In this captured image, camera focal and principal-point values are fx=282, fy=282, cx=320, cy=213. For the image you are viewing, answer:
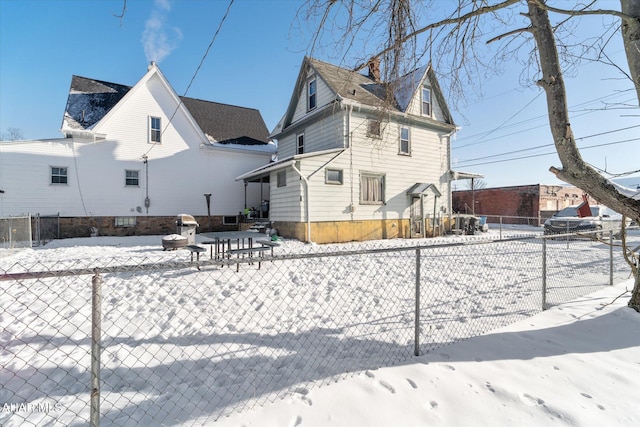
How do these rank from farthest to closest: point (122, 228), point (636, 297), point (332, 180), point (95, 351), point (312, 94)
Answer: point (312, 94) → point (122, 228) → point (332, 180) → point (636, 297) → point (95, 351)

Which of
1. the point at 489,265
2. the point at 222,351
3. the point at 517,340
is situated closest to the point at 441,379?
the point at 517,340

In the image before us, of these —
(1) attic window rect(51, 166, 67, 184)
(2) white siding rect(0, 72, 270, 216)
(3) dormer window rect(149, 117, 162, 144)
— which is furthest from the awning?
(1) attic window rect(51, 166, 67, 184)

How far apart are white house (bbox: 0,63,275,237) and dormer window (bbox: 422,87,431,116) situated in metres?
10.2

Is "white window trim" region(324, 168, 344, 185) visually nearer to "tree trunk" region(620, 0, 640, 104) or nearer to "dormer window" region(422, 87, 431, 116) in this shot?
"dormer window" region(422, 87, 431, 116)

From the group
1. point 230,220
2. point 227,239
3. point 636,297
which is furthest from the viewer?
point 230,220

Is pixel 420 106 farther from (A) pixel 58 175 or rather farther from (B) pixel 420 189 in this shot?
(A) pixel 58 175

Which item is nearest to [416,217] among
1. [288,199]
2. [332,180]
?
[332,180]

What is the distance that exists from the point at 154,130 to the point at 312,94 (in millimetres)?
9110

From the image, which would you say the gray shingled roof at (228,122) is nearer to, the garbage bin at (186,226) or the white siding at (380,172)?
the white siding at (380,172)

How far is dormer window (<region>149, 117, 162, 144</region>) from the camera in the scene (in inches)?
621

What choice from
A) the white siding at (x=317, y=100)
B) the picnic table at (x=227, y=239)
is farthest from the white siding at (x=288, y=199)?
the white siding at (x=317, y=100)

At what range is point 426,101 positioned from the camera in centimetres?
1591

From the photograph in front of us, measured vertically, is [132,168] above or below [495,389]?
above

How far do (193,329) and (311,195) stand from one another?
860 cm
